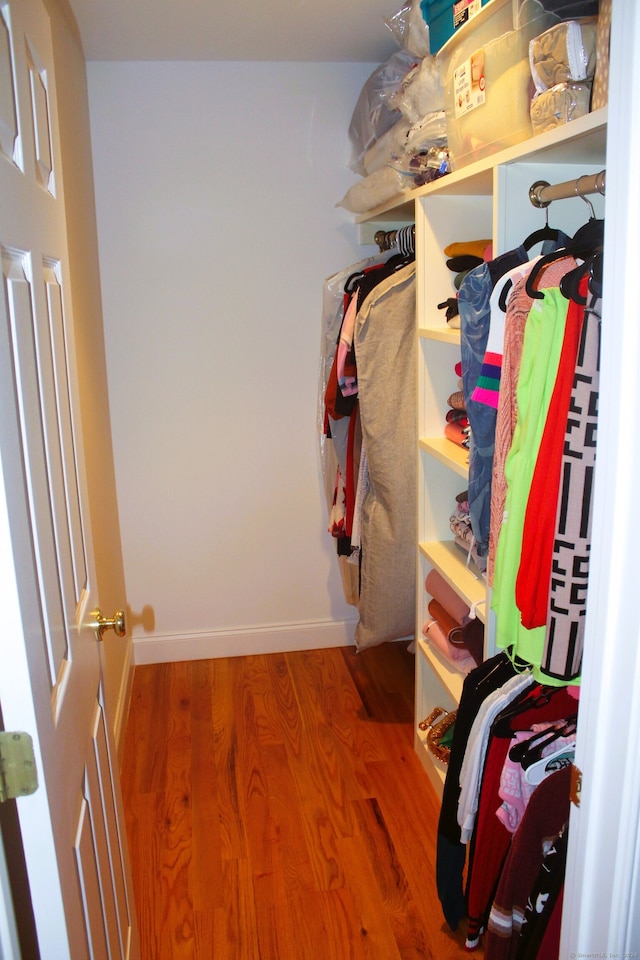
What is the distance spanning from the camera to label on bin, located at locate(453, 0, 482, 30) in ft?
5.60

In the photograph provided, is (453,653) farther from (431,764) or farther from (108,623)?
(108,623)

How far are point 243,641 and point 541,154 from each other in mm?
2411

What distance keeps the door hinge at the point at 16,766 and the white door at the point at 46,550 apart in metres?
0.02

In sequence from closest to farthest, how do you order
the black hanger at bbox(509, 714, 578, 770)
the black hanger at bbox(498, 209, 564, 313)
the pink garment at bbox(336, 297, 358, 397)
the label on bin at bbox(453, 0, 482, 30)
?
the black hanger at bbox(509, 714, 578, 770), the black hanger at bbox(498, 209, 564, 313), the label on bin at bbox(453, 0, 482, 30), the pink garment at bbox(336, 297, 358, 397)

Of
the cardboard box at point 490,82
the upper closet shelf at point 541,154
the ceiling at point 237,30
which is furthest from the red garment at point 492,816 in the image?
the ceiling at point 237,30

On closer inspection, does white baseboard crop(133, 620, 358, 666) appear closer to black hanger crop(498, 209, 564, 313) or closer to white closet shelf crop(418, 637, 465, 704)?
white closet shelf crop(418, 637, 465, 704)

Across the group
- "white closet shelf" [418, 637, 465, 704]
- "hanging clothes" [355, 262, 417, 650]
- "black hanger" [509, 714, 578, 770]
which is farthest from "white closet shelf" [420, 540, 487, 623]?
"black hanger" [509, 714, 578, 770]

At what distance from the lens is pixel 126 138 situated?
2822mm

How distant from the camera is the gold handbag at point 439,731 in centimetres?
231

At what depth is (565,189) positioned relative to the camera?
1.44m

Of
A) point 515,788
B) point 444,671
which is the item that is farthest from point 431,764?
point 515,788

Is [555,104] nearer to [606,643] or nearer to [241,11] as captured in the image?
[606,643]

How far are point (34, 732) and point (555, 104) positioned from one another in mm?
1352

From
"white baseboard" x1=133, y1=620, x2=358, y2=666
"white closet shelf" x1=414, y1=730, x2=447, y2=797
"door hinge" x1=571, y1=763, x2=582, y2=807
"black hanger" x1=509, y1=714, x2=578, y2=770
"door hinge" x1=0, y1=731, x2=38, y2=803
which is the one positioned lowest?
"white closet shelf" x1=414, y1=730, x2=447, y2=797
